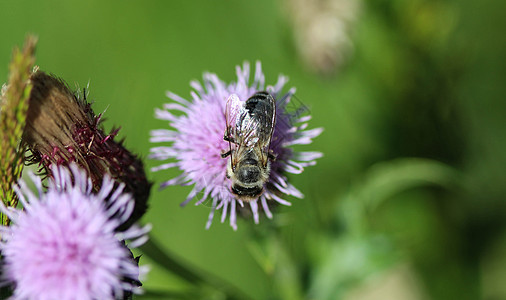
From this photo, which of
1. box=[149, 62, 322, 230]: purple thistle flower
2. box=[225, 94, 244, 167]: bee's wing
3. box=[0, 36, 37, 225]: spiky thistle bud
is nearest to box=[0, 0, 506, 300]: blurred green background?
box=[149, 62, 322, 230]: purple thistle flower

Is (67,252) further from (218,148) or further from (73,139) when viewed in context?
(218,148)

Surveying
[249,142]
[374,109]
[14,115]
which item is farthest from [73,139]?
[374,109]

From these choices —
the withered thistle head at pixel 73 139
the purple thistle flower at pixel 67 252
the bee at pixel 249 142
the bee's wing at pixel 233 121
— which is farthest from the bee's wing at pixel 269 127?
the purple thistle flower at pixel 67 252

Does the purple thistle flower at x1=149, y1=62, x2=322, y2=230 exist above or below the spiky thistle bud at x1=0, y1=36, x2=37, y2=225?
above

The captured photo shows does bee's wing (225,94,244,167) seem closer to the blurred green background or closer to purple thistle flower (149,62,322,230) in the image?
purple thistle flower (149,62,322,230)

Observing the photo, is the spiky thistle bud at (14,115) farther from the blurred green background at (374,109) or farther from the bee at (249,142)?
the blurred green background at (374,109)

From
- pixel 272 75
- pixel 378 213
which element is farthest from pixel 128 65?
pixel 378 213
